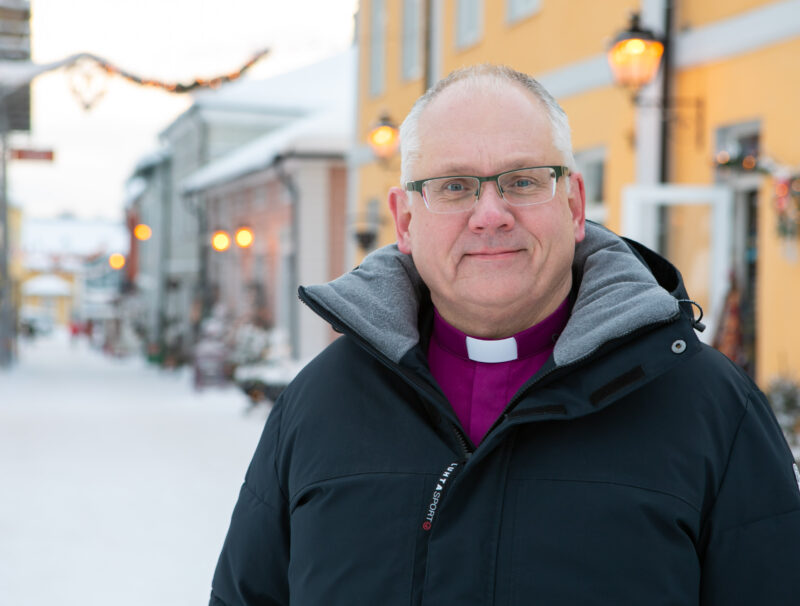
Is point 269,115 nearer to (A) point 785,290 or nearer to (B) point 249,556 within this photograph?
(A) point 785,290

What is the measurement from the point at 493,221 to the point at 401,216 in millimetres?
311

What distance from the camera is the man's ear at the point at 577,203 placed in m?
2.04

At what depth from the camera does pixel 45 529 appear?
711 cm

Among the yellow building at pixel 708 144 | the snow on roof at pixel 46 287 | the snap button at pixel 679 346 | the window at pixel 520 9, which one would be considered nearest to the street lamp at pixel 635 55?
the yellow building at pixel 708 144

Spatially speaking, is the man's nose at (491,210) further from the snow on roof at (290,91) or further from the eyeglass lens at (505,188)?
the snow on roof at (290,91)

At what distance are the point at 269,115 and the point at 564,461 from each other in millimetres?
29419

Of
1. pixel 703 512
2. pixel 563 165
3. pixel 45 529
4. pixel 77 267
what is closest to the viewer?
pixel 703 512

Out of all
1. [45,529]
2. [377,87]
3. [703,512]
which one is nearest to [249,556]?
[703,512]

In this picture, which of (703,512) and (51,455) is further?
(51,455)

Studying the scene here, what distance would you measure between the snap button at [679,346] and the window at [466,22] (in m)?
12.0

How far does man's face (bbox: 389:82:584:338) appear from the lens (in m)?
A: 1.90

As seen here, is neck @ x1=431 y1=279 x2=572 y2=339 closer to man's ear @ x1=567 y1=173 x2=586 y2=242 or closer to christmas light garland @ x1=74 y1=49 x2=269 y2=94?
man's ear @ x1=567 y1=173 x2=586 y2=242

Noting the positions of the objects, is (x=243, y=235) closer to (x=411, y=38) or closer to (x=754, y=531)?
(x=411, y=38)

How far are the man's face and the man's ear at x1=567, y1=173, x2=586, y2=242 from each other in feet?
0.13
